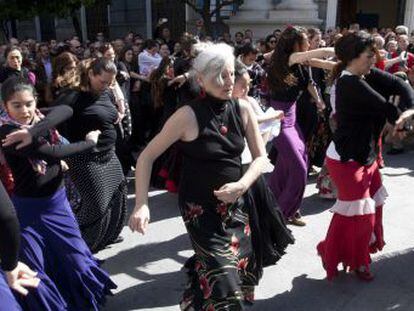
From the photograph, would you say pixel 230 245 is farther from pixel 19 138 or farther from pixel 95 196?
pixel 95 196

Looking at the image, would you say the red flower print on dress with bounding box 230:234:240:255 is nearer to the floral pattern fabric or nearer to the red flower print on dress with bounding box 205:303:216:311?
the floral pattern fabric

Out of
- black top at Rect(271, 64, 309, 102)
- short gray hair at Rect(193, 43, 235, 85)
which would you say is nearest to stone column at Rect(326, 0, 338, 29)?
black top at Rect(271, 64, 309, 102)

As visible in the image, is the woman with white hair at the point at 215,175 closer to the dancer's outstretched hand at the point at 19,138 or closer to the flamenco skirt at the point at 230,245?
the flamenco skirt at the point at 230,245

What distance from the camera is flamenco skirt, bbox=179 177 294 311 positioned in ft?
8.87

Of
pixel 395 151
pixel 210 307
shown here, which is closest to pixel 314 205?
pixel 395 151

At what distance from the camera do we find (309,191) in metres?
5.98

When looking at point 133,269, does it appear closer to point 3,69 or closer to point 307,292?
point 307,292

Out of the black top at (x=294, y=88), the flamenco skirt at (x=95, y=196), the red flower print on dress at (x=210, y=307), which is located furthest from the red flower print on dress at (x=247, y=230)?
the black top at (x=294, y=88)

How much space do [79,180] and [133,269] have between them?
2.74 feet

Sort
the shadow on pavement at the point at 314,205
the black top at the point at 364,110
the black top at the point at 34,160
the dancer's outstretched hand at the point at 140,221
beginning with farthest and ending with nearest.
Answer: the shadow on pavement at the point at 314,205 < the black top at the point at 364,110 < the black top at the point at 34,160 < the dancer's outstretched hand at the point at 140,221

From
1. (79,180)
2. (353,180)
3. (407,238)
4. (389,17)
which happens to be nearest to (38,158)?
(79,180)

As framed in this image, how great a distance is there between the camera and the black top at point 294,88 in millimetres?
4727

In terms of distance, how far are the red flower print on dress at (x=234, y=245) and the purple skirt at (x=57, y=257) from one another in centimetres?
100

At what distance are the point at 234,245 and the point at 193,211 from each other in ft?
0.96
